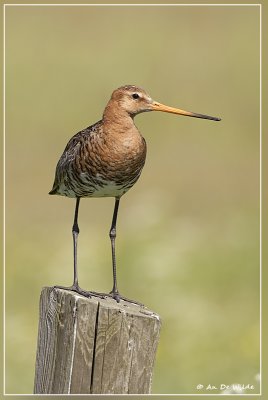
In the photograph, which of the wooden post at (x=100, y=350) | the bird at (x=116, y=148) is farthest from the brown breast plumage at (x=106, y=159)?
the wooden post at (x=100, y=350)

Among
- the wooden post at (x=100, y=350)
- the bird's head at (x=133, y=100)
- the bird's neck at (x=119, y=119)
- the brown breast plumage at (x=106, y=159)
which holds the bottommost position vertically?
the wooden post at (x=100, y=350)

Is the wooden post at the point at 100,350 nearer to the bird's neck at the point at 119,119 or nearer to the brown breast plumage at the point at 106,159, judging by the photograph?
the brown breast plumage at the point at 106,159

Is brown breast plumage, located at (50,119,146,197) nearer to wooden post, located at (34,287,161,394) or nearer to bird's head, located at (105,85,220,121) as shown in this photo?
bird's head, located at (105,85,220,121)

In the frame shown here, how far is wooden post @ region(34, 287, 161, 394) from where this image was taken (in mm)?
6852

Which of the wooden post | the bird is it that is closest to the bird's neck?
the bird

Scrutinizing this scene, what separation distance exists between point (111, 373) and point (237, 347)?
497 centimetres

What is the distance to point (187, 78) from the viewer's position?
678 inches

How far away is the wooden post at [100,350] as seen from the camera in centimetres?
685

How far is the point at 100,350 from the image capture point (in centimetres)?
687

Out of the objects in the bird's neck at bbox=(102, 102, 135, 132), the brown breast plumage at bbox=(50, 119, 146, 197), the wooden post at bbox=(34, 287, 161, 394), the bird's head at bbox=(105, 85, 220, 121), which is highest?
the bird's head at bbox=(105, 85, 220, 121)

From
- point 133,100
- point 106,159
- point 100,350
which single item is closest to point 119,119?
point 133,100

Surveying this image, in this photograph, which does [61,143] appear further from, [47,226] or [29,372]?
[29,372]

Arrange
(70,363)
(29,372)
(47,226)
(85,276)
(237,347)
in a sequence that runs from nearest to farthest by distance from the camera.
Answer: (70,363) → (29,372) → (237,347) → (85,276) → (47,226)

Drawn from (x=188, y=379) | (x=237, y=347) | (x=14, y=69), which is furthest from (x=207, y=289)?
(x=14, y=69)
